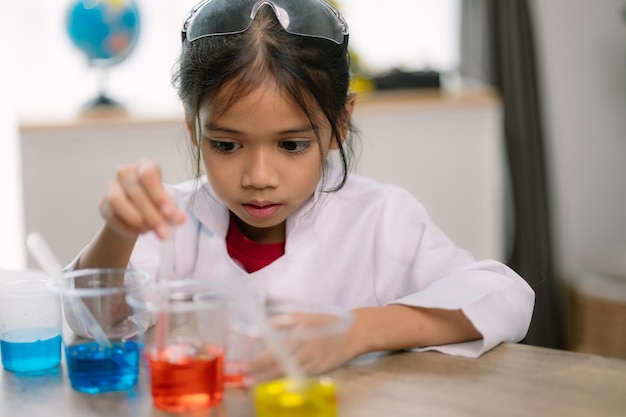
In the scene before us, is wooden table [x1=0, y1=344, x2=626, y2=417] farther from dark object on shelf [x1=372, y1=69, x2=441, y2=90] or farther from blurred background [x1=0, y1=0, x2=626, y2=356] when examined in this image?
dark object on shelf [x1=372, y1=69, x2=441, y2=90]

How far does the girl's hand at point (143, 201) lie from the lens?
34.9 inches

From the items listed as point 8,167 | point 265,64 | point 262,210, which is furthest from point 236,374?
point 8,167

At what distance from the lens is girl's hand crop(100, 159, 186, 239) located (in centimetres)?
89

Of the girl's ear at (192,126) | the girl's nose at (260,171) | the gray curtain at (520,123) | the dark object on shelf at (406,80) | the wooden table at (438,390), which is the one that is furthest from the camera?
the gray curtain at (520,123)

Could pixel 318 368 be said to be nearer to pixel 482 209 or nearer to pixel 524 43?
pixel 482 209

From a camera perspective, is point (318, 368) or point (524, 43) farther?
point (524, 43)

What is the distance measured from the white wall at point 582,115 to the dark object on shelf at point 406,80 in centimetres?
59

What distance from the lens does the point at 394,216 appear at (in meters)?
1.41

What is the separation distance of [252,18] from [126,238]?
0.36 m

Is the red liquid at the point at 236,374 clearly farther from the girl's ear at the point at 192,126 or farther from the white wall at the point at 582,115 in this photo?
the white wall at the point at 582,115

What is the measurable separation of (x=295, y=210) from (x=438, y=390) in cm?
52

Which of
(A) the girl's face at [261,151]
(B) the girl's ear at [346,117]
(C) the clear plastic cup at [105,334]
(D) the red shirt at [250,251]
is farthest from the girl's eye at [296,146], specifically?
(C) the clear plastic cup at [105,334]

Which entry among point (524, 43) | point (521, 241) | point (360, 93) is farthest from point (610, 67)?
point (360, 93)

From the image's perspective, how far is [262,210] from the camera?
1.24 m
